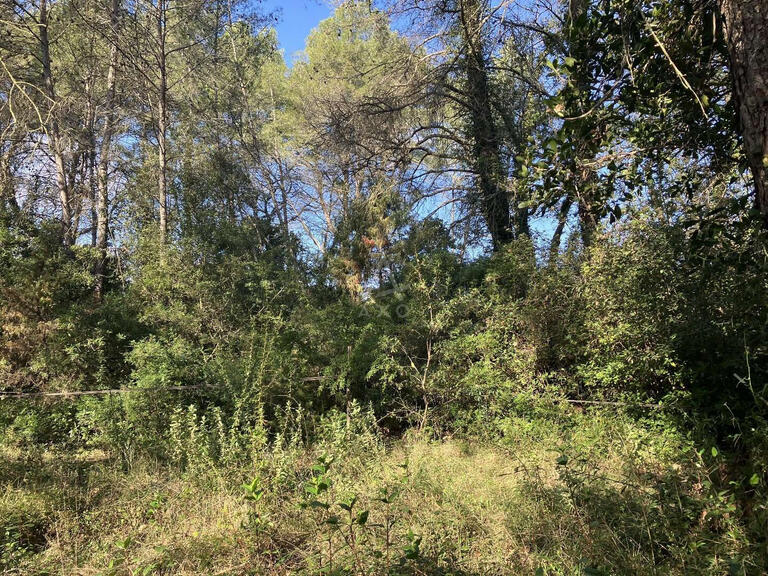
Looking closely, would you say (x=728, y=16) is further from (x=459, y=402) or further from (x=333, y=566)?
(x=459, y=402)

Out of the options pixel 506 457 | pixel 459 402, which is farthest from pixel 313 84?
pixel 506 457

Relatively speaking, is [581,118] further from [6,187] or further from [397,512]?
[6,187]

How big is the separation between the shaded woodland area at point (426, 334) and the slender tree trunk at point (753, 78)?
0.01 metres

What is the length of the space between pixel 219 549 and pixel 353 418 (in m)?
2.37

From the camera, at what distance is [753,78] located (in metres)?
1.81

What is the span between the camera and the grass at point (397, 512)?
2451 mm

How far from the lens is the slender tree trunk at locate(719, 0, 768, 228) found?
178 centimetres

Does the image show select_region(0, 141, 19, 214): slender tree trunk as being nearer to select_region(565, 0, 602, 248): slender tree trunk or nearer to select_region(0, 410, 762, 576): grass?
select_region(0, 410, 762, 576): grass

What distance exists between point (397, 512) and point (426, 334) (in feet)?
9.67

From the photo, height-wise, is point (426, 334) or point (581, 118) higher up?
point (581, 118)

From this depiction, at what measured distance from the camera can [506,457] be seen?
429cm

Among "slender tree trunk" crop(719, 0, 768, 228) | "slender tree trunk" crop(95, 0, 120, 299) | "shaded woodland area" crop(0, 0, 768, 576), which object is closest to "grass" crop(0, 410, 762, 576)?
"shaded woodland area" crop(0, 0, 768, 576)

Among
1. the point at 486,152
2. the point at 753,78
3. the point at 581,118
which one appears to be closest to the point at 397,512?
the point at 581,118

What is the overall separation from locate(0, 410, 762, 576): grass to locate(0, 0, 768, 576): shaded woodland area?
0.03m
